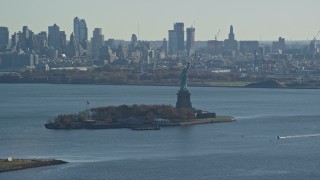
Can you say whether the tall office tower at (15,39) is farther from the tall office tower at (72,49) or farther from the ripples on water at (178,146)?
the ripples on water at (178,146)

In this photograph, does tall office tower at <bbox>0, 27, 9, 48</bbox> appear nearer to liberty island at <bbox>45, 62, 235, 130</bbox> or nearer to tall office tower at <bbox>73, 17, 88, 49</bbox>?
tall office tower at <bbox>73, 17, 88, 49</bbox>

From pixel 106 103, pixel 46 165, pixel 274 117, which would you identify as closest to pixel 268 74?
pixel 106 103

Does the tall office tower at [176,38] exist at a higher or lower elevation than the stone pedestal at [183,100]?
higher

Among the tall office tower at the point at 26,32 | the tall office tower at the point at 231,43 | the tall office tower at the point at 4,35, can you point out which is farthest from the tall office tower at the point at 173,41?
the tall office tower at the point at 26,32

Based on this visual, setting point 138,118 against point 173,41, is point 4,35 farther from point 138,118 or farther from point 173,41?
point 138,118

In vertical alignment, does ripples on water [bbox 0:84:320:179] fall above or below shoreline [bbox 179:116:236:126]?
below

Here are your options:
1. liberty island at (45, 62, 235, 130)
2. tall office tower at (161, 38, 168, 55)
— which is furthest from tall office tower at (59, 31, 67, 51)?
liberty island at (45, 62, 235, 130)

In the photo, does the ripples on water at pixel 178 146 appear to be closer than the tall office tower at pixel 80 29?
Yes
